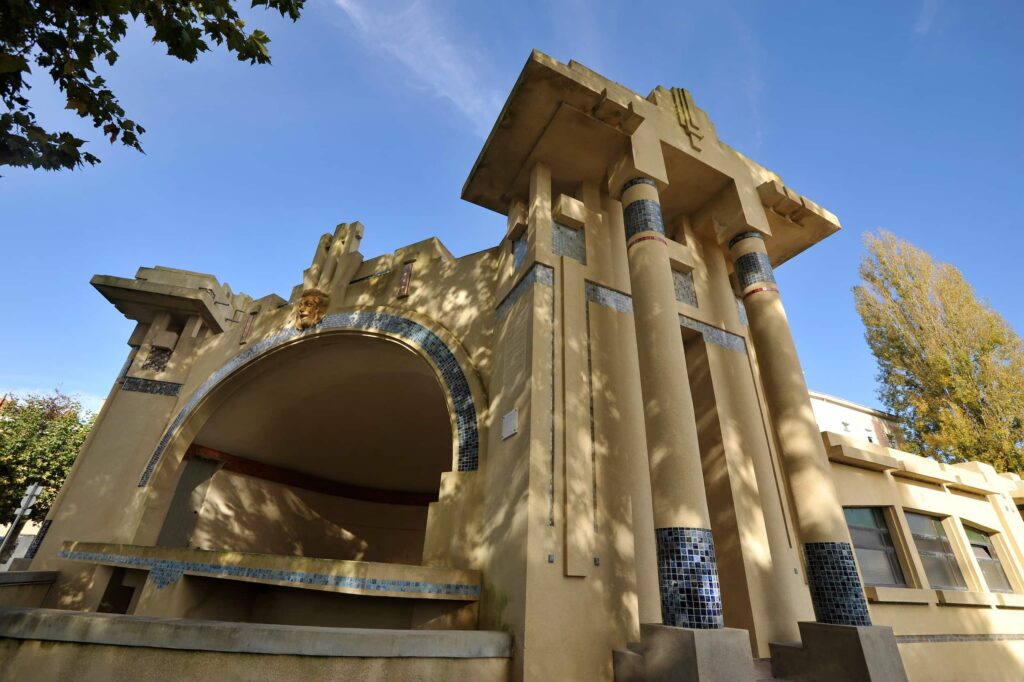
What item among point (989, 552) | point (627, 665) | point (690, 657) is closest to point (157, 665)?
point (627, 665)

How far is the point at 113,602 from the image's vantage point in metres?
8.63

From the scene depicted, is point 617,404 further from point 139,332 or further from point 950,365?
point 950,365

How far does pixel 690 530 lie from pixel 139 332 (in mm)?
12903

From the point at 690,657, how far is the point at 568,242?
497cm

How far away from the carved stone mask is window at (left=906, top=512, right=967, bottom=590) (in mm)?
11134

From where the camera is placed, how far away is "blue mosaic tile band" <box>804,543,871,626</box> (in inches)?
203

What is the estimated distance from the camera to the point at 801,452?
20.0 feet

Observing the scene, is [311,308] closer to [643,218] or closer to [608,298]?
[608,298]

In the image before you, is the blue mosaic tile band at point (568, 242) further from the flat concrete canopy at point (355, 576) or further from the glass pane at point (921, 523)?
the glass pane at point (921, 523)

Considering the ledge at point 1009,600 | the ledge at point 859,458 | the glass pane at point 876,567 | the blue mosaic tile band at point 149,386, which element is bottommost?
the ledge at point 1009,600

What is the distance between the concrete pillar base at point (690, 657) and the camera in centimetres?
382

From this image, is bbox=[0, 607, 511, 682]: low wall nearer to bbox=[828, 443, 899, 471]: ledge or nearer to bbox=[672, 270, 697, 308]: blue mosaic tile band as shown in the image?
bbox=[672, 270, 697, 308]: blue mosaic tile band

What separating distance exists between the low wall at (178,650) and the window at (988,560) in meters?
11.0

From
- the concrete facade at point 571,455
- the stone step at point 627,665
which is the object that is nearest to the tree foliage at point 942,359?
the concrete facade at point 571,455
